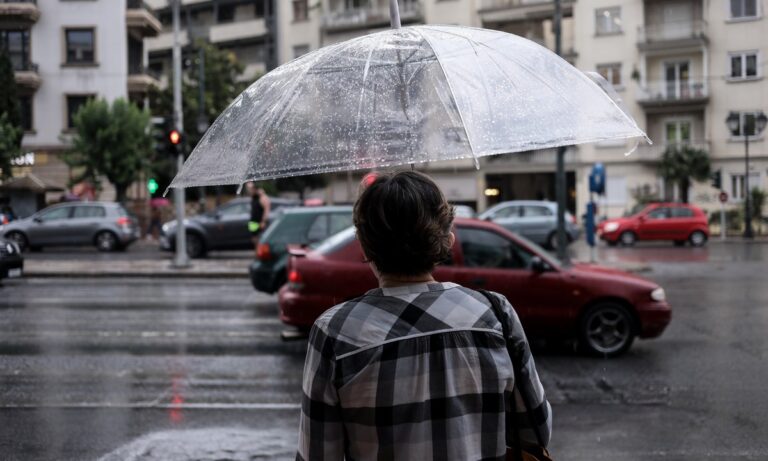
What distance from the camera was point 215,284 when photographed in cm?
1778

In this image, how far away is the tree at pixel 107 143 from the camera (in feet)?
122

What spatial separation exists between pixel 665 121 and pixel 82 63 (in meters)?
29.2

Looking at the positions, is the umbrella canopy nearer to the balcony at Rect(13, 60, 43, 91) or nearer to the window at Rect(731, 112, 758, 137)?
the window at Rect(731, 112, 758, 137)

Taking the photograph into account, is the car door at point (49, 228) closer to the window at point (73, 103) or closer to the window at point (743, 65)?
the window at point (73, 103)

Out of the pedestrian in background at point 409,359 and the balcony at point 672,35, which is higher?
the balcony at point 672,35

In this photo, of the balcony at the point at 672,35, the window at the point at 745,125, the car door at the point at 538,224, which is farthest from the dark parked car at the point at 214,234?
the balcony at the point at 672,35

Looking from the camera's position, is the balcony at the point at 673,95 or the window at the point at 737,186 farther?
the balcony at the point at 673,95

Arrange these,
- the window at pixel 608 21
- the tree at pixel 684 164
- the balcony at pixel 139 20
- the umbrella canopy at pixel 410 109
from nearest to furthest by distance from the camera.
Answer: the umbrella canopy at pixel 410 109 → the balcony at pixel 139 20 → the tree at pixel 684 164 → the window at pixel 608 21

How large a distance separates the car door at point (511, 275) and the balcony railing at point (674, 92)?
37.9m

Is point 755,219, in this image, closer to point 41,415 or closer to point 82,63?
point 82,63

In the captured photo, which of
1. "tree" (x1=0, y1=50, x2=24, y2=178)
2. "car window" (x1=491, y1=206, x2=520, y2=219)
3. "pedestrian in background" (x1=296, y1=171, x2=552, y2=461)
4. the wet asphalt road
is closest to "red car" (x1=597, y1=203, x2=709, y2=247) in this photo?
"car window" (x1=491, y1=206, x2=520, y2=219)

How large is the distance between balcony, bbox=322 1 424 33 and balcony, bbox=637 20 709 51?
12.6 meters

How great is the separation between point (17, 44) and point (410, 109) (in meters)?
43.0

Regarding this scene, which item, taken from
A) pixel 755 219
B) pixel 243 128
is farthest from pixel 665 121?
pixel 243 128
